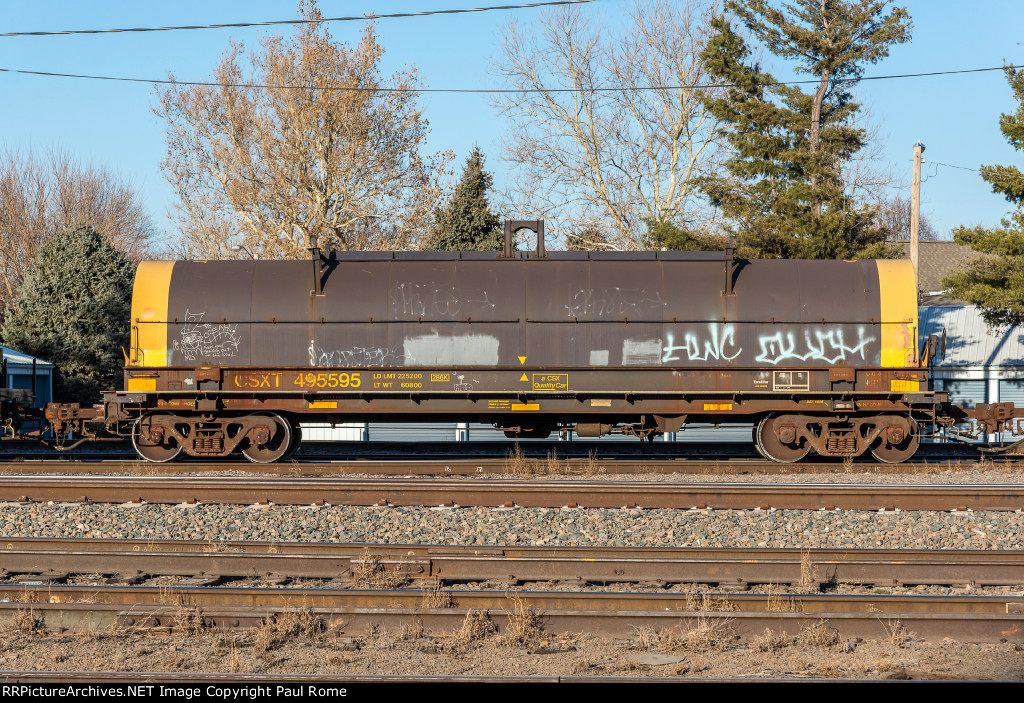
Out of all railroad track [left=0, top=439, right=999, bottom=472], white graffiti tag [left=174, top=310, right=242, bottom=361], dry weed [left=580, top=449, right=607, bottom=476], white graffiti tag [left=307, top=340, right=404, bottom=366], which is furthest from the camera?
white graffiti tag [left=174, top=310, right=242, bottom=361]

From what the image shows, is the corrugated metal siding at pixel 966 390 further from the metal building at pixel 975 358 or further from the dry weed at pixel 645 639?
the dry weed at pixel 645 639

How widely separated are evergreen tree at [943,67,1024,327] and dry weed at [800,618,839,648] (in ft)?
56.0

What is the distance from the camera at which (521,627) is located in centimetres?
612

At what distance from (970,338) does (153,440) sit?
24164 millimetres

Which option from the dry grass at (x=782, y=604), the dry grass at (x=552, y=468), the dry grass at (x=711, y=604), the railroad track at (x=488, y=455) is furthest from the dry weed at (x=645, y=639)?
the railroad track at (x=488, y=455)

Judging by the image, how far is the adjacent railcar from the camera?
47.2 feet

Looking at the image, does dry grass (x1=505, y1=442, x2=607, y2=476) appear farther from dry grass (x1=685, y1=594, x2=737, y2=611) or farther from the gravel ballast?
dry grass (x1=685, y1=594, x2=737, y2=611)

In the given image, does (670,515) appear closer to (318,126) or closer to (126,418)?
(126,418)

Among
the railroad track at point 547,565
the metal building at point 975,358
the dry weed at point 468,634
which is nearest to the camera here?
the dry weed at point 468,634

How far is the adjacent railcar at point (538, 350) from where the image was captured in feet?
47.2

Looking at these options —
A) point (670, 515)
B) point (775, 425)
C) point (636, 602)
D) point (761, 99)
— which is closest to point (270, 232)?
point (761, 99)

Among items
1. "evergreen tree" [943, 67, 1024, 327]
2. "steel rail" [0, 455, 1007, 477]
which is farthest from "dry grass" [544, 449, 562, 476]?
"evergreen tree" [943, 67, 1024, 327]

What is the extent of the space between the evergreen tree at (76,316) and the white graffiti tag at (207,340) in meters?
13.4

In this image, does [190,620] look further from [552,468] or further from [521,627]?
[552,468]
